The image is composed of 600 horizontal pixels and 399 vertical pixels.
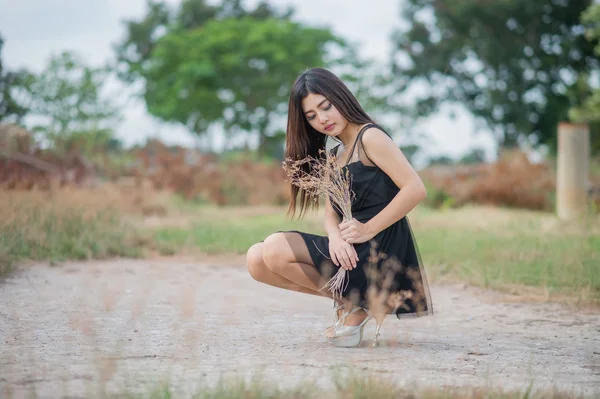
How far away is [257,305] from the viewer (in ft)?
17.1

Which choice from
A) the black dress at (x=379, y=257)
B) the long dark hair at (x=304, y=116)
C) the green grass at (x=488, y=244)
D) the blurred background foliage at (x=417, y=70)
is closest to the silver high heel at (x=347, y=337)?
the black dress at (x=379, y=257)

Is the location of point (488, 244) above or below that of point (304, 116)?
below

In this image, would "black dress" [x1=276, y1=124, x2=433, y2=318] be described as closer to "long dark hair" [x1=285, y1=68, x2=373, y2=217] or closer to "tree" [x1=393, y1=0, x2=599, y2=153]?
"long dark hair" [x1=285, y1=68, x2=373, y2=217]

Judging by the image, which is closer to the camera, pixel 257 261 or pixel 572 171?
pixel 257 261

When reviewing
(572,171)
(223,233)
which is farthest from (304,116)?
(572,171)

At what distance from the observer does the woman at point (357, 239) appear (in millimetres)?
3717

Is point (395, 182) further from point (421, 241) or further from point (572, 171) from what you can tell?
point (572, 171)

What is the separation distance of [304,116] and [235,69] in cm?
2849

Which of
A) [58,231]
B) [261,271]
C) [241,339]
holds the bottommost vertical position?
[241,339]

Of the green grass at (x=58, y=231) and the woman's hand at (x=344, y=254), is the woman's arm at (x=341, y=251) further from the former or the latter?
the green grass at (x=58, y=231)

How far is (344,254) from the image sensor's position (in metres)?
3.69

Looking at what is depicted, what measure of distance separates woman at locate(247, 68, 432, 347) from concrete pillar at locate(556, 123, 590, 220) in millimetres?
7955

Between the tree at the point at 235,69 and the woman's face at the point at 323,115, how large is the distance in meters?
27.2

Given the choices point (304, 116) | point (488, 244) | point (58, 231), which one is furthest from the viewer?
point (488, 244)
